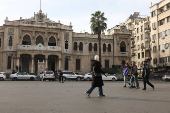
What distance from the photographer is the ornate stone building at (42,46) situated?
130 ft

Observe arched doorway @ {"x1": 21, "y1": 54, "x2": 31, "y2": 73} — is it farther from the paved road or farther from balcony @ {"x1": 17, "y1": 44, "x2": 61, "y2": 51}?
the paved road

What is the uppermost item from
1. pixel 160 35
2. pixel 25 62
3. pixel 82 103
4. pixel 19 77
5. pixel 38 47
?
pixel 160 35

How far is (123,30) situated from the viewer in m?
48.0

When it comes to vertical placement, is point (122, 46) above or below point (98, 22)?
below

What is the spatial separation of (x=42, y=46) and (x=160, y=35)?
83.6 ft

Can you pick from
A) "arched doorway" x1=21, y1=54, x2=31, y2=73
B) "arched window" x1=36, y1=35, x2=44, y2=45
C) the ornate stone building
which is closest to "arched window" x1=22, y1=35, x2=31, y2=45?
the ornate stone building

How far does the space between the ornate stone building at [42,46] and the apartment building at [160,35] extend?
14516mm

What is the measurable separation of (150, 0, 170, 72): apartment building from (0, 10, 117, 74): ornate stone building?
47.6ft

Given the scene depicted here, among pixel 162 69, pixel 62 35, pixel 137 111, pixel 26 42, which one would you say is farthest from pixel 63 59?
pixel 137 111

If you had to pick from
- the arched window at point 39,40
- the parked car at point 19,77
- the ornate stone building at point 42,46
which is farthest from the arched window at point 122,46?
the parked car at point 19,77

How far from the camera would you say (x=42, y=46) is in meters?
39.3

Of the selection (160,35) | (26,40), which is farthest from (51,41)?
(160,35)

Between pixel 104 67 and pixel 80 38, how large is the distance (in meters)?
8.58

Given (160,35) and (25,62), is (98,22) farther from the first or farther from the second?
(25,62)
